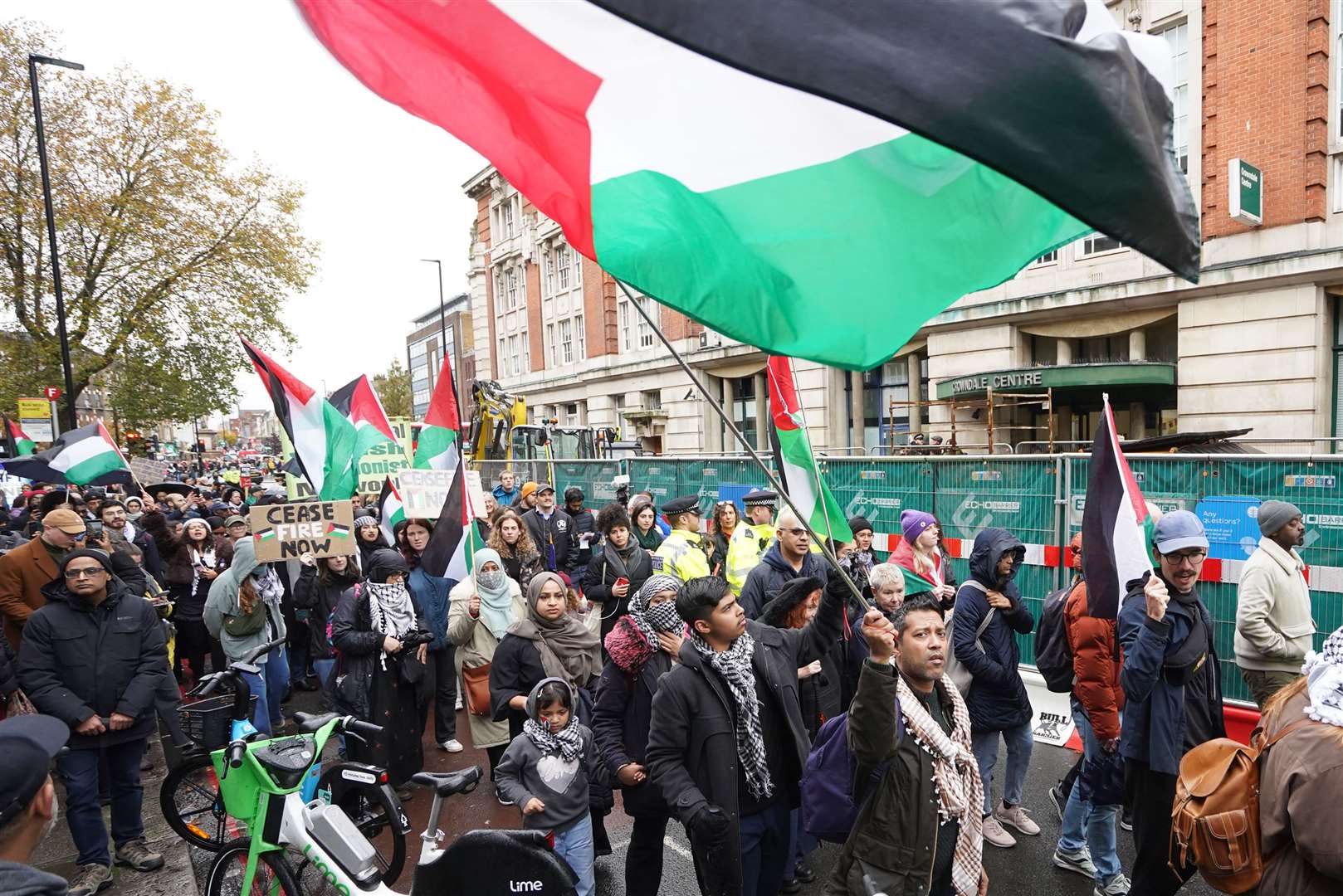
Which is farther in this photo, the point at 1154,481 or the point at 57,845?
the point at 1154,481

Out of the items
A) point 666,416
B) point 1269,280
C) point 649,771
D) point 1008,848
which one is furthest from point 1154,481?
point 666,416

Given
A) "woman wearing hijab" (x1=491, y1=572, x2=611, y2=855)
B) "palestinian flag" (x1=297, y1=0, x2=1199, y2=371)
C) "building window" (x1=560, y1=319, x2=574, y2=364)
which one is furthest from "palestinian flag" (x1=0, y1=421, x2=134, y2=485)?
"building window" (x1=560, y1=319, x2=574, y2=364)

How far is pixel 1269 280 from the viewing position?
13.7 metres

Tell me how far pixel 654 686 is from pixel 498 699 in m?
1.08

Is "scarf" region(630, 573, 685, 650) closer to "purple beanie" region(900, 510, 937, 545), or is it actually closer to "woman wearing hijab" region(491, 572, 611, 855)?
"woman wearing hijab" region(491, 572, 611, 855)

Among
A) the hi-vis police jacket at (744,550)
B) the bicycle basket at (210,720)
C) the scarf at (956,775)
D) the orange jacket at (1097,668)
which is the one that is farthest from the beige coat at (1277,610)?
the bicycle basket at (210,720)

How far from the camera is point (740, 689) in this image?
3.17 meters

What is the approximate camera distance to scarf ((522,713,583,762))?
368 centimetres

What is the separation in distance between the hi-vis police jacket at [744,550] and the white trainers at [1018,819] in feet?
8.52

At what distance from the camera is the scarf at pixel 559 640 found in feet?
14.4

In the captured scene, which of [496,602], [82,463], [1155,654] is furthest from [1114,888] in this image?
[82,463]

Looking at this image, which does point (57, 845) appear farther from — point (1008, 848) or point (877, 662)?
point (1008, 848)

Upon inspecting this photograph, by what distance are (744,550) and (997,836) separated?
3012 millimetres

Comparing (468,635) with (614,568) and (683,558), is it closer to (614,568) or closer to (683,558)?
(614,568)
